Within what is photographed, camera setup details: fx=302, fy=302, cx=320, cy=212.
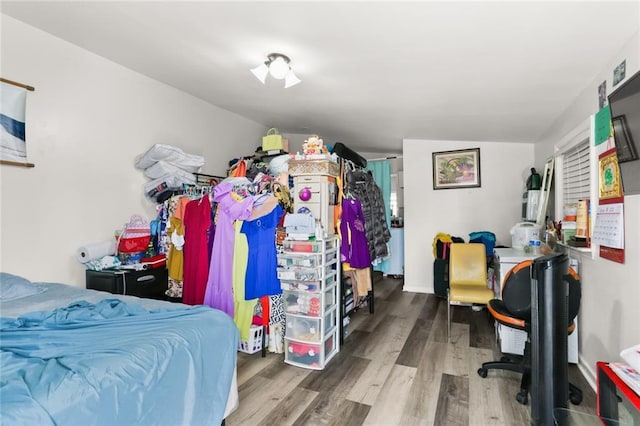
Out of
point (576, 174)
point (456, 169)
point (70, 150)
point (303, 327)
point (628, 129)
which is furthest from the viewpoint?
point (456, 169)

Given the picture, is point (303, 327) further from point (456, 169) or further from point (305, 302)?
point (456, 169)

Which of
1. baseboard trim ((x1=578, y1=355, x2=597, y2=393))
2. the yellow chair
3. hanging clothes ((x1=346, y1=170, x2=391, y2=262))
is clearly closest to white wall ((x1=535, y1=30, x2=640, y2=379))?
baseboard trim ((x1=578, y1=355, x2=597, y2=393))

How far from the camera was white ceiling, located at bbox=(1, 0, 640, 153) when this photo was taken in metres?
1.60

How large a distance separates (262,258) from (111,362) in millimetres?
1414

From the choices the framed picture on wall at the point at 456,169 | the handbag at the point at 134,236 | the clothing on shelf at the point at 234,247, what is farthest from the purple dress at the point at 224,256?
the framed picture on wall at the point at 456,169

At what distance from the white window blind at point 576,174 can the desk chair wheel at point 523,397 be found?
149 cm

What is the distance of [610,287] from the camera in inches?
74.4

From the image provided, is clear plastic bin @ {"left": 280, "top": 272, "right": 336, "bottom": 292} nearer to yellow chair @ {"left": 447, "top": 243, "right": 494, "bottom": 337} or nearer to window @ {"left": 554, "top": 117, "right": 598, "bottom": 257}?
yellow chair @ {"left": 447, "top": 243, "right": 494, "bottom": 337}

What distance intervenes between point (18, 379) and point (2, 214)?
1.60 metres

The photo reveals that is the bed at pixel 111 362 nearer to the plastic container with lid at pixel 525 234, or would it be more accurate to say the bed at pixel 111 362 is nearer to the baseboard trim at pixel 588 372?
the baseboard trim at pixel 588 372

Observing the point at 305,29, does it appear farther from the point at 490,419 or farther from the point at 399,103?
the point at 490,419

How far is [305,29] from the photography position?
183 cm

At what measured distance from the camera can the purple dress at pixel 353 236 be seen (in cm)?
288

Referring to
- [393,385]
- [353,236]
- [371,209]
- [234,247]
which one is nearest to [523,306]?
[393,385]
